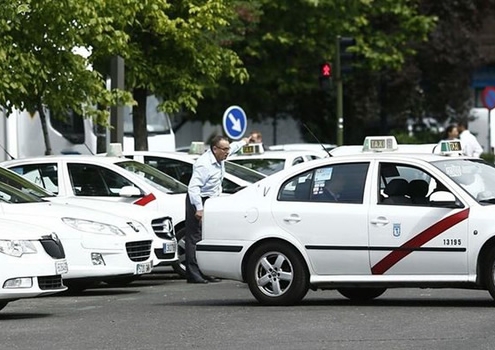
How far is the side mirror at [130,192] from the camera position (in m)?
19.3

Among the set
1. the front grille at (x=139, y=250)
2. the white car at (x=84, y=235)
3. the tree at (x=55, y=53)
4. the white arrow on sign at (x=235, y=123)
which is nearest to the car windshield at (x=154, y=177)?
the front grille at (x=139, y=250)

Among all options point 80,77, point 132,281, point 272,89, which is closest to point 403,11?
point 272,89

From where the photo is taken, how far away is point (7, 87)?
22.2m

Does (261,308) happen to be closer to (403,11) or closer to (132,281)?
(132,281)

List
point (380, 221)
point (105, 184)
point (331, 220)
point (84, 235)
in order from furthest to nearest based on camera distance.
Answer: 1. point (105, 184)
2. point (84, 235)
3. point (331, 220)
4. point (380, 221)

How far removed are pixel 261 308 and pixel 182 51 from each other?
548 inches

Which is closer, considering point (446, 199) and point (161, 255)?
point (446, 199)

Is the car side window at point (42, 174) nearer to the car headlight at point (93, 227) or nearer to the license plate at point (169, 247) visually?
the license plate at point (169, 247)

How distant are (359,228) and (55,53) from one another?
10.1 m

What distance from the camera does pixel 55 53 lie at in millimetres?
23719

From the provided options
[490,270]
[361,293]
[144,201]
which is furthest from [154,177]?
[490,270]

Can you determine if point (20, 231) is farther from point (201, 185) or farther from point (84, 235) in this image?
point (201, 185)

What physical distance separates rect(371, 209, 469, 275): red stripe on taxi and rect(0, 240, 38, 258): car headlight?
3.02 metres

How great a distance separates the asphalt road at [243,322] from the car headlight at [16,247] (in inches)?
24.1
